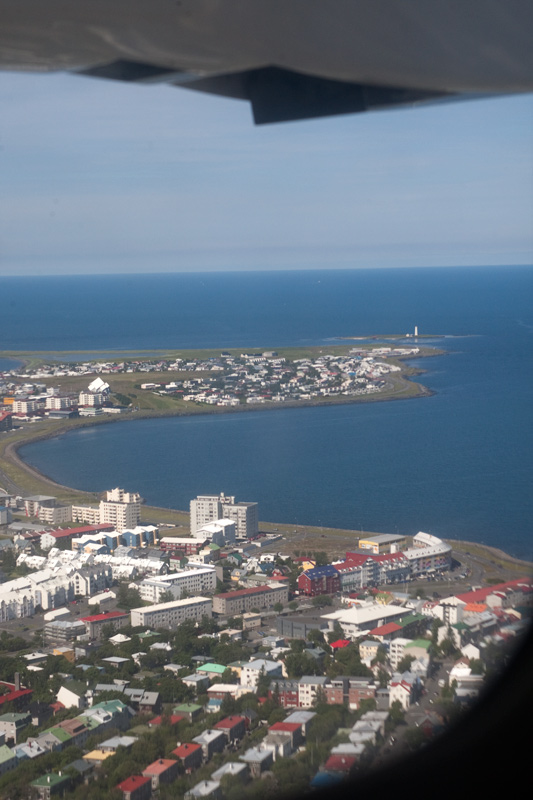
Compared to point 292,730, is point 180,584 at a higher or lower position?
lower

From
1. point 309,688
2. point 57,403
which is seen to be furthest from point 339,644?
point 57,403

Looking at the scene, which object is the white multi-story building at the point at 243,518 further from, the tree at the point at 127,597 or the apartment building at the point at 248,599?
the apartment building at the point at 248,599

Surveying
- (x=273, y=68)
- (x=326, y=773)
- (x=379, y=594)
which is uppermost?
(x=273, y=68)

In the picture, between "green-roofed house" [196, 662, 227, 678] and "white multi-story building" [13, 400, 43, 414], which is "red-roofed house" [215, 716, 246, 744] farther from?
"white multi-story building" [13, 400, 43, 414]

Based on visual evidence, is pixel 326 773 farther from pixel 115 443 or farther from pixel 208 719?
pixel 115 443

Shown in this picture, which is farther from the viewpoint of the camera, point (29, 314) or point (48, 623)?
point (29, 314)

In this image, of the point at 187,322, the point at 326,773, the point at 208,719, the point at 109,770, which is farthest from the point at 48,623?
the point at 187,322

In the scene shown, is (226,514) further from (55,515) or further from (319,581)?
(319,581)
